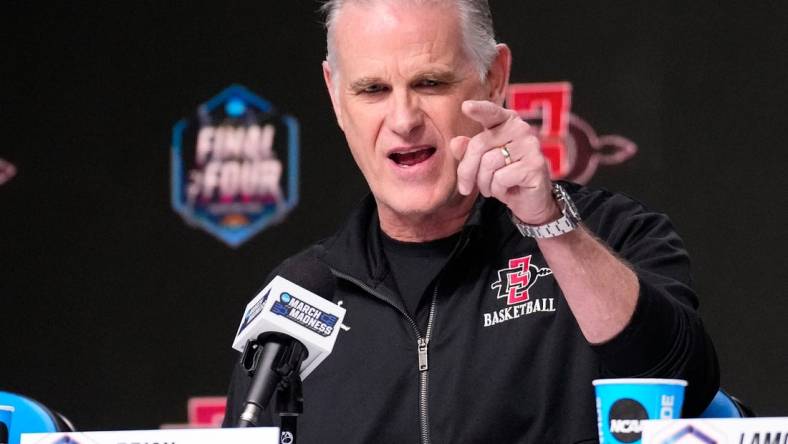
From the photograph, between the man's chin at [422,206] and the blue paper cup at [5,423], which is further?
the man's chin at [422,206]

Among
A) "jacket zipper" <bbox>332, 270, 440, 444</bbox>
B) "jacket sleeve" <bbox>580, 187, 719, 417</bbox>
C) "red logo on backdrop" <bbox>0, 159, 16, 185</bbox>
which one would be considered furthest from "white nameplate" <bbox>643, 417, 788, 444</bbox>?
"red logo on backdrop" <bbox>0, 159, 16, 185</bbox>

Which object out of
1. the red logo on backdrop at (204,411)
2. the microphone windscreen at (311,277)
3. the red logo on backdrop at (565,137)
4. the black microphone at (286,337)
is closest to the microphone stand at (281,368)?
the black microphone at (286,337)

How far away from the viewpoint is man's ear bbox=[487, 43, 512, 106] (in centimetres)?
164

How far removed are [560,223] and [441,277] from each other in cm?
39

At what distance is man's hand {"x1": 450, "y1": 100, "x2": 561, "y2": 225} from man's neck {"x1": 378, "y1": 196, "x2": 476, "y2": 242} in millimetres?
442

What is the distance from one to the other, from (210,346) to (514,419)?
1.73 metres

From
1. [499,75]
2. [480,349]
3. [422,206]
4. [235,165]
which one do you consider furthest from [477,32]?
[235,165]

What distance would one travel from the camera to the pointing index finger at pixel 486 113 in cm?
112

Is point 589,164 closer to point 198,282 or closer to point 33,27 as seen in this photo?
point 198,282

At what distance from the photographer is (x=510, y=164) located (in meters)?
1.15

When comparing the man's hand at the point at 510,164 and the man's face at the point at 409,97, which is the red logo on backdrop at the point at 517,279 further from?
the man's hand at the point at 510,164

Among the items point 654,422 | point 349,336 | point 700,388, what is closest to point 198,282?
point 349,336

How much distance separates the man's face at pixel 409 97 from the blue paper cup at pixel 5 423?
569 mm

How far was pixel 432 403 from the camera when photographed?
150 centimetres
